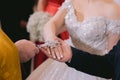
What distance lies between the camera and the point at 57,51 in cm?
101

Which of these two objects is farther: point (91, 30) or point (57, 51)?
point (91, 30)

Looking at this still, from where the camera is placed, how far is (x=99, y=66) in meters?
1.04

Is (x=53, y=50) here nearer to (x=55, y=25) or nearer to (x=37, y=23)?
(x=55, y=25)

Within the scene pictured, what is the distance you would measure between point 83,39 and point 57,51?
427 mm

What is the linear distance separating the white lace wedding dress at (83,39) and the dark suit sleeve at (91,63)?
0.33 m

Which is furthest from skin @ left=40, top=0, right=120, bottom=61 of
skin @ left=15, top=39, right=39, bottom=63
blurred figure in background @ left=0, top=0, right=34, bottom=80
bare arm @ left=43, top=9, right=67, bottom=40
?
blurred figure in background @ left=0, top=0, right=34, bottom=80

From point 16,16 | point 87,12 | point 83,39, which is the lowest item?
point 16,16

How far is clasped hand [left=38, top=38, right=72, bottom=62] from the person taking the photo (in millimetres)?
1009

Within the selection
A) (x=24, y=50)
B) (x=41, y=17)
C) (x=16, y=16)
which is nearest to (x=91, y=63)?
(x=24, y=50)

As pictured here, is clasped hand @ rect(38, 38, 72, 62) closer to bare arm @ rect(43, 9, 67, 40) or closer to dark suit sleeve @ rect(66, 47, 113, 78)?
dark suit sleeve @ rect(66, 47, 113, 78)

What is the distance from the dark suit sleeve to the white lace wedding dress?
1.08 ft

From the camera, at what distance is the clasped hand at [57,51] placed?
1009 mm

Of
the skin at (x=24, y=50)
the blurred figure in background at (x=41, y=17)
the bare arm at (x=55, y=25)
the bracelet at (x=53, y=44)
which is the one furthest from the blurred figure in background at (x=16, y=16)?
the skin at (x=24, y=50)

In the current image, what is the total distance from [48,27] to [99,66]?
0.47 meters
